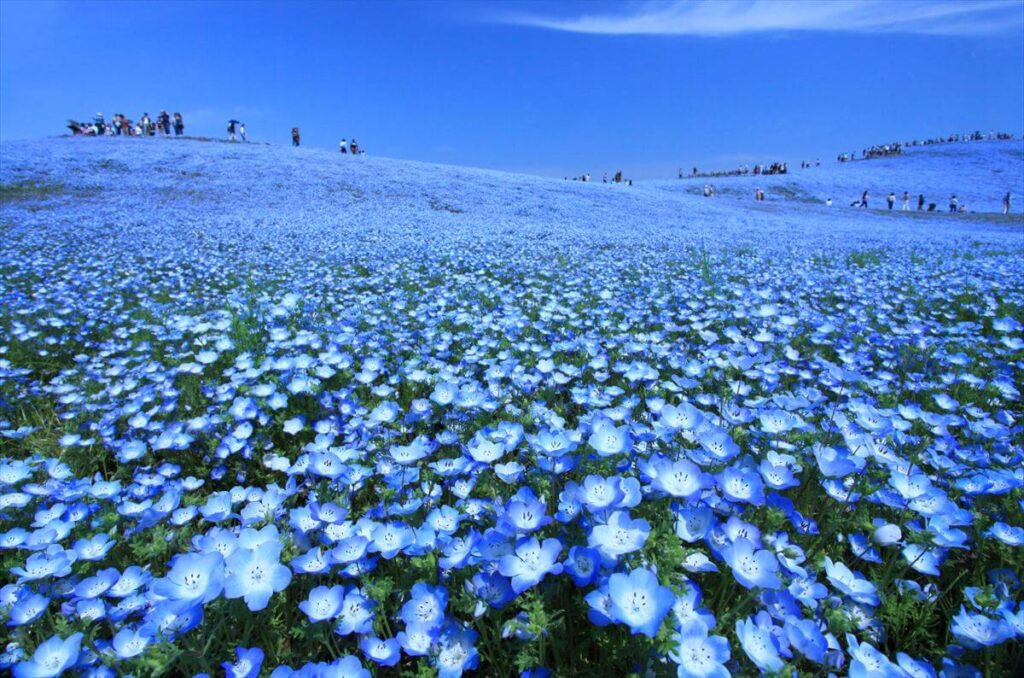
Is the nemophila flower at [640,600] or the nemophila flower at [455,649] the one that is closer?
the nemophila flower at [640,600]

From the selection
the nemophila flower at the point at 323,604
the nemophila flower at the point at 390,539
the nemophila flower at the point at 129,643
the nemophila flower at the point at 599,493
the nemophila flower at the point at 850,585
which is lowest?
the nemophila flower at the point at 129,643

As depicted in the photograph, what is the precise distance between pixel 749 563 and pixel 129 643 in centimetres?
151

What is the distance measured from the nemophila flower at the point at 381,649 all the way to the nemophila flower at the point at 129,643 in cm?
50

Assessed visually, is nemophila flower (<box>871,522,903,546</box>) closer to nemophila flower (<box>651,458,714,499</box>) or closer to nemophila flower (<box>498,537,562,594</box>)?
nemophila flower (<box>651,458,714,499</box>)

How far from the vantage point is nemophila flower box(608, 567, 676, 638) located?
3.36 feet

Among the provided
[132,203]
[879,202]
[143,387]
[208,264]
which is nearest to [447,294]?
[143,387]

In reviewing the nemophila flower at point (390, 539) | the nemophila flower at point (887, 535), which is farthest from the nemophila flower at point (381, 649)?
the nemophila flower at point (887, 535)

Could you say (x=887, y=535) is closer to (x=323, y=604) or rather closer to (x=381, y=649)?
(x=381, y=649)

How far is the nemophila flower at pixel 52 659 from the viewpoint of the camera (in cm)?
117

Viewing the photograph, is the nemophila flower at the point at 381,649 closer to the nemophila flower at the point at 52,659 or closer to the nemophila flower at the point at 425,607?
the nemophila flower at the point at 425,607

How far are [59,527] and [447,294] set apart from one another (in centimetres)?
381

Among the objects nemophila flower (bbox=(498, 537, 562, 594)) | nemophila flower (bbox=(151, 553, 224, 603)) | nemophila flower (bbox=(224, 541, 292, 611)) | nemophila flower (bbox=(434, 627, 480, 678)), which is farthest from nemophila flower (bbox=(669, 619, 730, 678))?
nemophila flower (bbox=(151, 553, 224, 603))

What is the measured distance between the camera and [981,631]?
123 centimetres

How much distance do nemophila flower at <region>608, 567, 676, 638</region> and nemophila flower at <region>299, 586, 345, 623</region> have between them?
0.71m
